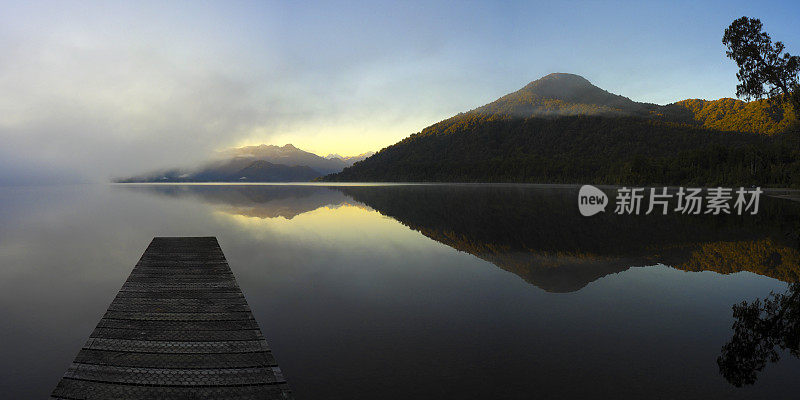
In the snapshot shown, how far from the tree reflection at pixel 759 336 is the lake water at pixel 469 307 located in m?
0.08

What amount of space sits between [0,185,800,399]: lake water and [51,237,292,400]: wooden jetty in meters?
0.62

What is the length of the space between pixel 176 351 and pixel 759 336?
1035 centimetres

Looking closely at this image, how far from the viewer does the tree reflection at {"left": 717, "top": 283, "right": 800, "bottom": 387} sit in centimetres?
683

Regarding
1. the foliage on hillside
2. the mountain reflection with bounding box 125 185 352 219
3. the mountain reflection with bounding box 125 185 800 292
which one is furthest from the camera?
the foliage on hillside

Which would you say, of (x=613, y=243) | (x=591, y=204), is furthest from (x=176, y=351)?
(x=591, y=204)

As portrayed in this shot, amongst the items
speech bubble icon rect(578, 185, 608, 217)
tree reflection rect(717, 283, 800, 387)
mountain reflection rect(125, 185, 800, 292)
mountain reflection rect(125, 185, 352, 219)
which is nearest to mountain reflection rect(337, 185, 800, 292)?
mountain reflection rect(125, 185, 800, 292)

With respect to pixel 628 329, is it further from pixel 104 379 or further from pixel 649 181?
pixel 649 181

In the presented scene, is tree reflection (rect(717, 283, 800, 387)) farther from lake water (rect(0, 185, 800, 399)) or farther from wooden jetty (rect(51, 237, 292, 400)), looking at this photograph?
wooden jetty (rect(51, 237, 292, 400))

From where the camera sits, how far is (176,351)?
6.62m

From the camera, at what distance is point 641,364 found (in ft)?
22.6

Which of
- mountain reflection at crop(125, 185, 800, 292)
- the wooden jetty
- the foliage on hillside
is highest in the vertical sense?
the foliage on hillside

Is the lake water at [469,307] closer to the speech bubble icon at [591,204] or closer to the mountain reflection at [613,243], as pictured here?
the mountain reflection at [613,243]

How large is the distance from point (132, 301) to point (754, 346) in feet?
39.9

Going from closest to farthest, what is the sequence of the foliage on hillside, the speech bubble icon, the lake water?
the lake water → the speech bubble icon → the foliage on hillside
